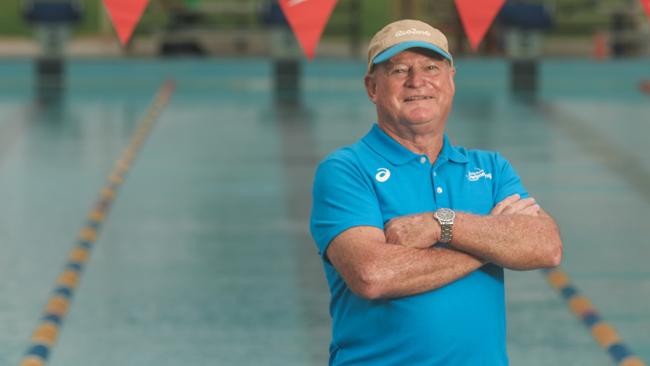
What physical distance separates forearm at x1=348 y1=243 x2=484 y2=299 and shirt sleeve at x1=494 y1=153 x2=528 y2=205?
0.24 metres

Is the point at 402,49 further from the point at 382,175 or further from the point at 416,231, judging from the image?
the point at 416,231

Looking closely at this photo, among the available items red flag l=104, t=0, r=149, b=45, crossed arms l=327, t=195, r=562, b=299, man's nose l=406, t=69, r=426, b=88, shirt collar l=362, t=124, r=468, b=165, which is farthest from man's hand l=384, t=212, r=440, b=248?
red flag l=104, t=0, r=149, b=45

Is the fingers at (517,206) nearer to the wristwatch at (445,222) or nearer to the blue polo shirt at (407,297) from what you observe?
the blue polo shirt at (407,297)

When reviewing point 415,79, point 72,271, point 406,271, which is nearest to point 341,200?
point 406,271

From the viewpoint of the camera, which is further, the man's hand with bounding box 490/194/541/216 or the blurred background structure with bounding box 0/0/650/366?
the blurred background structure with bounding box 0/0/650/366

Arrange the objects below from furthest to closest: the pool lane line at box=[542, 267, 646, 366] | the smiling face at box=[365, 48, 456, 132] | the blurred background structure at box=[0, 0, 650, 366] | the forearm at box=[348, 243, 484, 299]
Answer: the blurred background structure at box=[0, 0, 650, 366] → the pool lane line at box=[542, 267, 646, 366] → the smiling face at box=[365, 48, 456, 132] → the forearm at box=[348, 243, 484, 299]

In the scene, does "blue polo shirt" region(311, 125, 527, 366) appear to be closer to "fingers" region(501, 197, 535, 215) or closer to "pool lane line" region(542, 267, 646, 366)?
"fingers" region(501, 197, 535, 215)

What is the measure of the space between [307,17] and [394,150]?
1487mm

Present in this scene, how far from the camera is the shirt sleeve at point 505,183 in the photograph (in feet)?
10.4

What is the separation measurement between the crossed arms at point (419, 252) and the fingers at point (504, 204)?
0.05m

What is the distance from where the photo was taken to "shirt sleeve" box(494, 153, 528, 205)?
3.17 meters

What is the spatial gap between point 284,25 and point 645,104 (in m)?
4.63

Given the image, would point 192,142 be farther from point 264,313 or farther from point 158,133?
point 264,313

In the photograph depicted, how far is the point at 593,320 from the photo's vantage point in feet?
20.0
